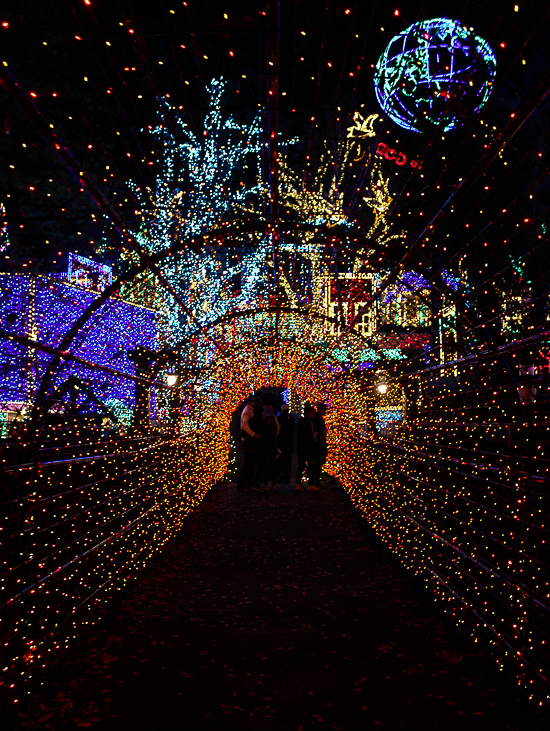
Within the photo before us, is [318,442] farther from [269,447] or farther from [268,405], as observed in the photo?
[268,405]

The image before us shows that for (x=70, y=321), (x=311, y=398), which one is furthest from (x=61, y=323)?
(x=311, y=398)

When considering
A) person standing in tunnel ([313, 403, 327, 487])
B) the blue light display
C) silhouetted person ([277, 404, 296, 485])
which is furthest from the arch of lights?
silhouetted person ([277, 404, 296, 485])

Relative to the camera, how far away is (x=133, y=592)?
214 inches

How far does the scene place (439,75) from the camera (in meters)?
4.23

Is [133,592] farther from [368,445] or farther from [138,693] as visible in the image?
[368,445]

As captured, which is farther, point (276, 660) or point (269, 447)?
point (269, 447)

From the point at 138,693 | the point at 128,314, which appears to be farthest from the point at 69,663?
the point at 128,314

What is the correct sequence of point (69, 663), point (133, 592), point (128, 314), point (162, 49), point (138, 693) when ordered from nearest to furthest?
point (138, 693) → point (69, 663) → point (133, 592) → point (128, 314) → point (162, 49)

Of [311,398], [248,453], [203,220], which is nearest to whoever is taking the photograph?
[248,453]

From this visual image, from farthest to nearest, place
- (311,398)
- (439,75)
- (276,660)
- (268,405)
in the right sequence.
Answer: (311,398) < (268,405) < (439,75) < (276,660)

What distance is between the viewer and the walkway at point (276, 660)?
3.18 m

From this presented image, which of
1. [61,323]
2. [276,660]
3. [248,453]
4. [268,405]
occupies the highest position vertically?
[61,323]

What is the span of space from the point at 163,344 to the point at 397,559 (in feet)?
24.5

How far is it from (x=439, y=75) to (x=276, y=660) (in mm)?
3660
